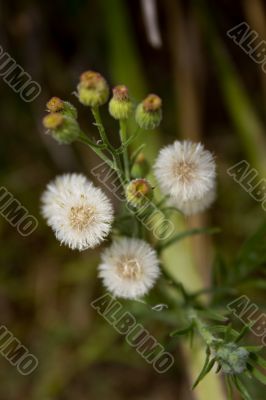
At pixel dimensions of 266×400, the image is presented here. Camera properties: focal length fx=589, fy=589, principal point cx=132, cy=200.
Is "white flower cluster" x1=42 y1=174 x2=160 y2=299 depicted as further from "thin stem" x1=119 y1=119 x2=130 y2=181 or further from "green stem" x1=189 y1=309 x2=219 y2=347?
"green stem" x1=189 y1=309 x2=219 y2=347

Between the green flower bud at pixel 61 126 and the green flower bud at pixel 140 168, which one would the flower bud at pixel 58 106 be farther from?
the green flower bud at pixel 140 168

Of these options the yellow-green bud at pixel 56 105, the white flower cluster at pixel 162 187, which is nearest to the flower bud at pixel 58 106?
the yellow-green bud at pixel 56 105

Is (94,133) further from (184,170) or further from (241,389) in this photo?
(241,389)

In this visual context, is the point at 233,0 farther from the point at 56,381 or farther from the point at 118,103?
the point at 56,381

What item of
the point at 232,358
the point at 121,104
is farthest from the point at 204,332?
the point at 121,104

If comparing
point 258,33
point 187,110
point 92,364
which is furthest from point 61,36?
point 92,364

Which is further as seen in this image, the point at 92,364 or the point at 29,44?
the point at 29,44

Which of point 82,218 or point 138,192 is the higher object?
point 138,192

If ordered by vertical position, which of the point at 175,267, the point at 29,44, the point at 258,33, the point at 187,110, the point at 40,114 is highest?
the point at 258,33
